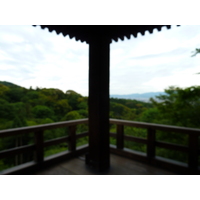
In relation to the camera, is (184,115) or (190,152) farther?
(184,115)

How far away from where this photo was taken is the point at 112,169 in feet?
7.29

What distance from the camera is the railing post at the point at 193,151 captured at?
2.02m

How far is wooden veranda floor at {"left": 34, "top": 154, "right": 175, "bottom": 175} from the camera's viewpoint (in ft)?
6.98

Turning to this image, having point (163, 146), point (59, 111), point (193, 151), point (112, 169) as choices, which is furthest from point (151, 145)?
point (59, 111)

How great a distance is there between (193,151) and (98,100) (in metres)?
1.56

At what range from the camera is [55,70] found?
49.2 feet

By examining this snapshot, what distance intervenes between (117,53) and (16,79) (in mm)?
9497

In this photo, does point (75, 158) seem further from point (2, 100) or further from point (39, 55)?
point (39, 55)

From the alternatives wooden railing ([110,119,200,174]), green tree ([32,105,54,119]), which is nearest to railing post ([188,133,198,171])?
wooden railing ([110,119,200,174])

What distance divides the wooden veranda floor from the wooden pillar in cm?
15

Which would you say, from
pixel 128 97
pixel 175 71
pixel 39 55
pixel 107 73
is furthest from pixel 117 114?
pixel 39 55

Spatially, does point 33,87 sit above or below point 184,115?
above

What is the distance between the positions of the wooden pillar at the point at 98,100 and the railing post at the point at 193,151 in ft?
4.04

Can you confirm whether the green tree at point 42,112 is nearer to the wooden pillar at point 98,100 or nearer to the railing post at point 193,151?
the wooden pillar at point 98,100
